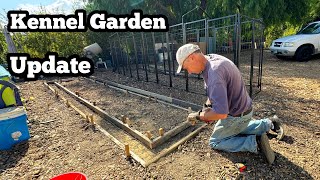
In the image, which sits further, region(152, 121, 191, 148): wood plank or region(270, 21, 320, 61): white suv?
region(270, 21, 320, 61): white suv

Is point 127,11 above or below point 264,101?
above

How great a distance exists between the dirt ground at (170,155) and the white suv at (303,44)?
5.61m

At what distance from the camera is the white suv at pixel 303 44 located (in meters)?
9.88

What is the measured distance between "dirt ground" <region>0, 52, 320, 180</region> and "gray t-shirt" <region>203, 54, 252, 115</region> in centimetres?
80

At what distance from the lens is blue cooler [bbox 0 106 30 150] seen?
11.8 feet

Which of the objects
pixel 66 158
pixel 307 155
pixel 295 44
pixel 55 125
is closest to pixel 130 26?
pixel 55 125

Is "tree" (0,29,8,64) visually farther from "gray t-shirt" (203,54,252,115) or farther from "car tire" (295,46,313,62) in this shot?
"car tire" (295,46,313,62)

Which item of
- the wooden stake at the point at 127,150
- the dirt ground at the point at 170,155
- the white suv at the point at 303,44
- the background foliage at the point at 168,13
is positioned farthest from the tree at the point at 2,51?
the white suv at the point at 303,44

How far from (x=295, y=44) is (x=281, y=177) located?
9.23 m

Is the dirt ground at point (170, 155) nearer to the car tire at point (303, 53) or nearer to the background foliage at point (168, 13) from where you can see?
the car tire at point (303, 53)

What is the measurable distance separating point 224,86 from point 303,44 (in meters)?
9.82

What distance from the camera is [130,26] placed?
26.2 ft

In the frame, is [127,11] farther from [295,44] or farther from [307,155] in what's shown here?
[307,155]

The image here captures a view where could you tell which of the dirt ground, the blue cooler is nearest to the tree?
the dirt ground
